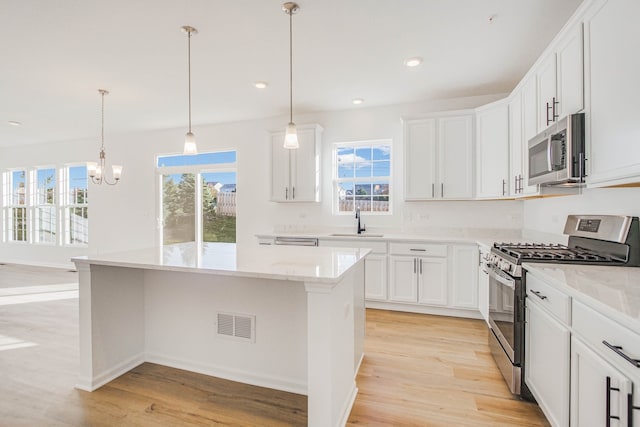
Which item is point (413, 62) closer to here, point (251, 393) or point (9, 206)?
point (251, 393)

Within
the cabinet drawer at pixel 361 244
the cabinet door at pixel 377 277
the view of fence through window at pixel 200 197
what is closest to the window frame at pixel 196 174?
the view of fence through window at pixel 200 197

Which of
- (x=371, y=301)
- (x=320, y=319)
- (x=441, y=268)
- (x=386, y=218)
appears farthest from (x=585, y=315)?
(x=386, y=218)

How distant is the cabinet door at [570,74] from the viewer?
1.89m

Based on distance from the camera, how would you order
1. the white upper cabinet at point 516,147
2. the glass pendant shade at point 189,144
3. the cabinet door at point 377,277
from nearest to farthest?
the glass pendant shade at point 189,144, the white upper cabinet at point 516,147, the cabinet door at point 377,277

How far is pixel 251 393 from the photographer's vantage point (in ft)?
6.86

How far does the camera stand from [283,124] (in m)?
4.86

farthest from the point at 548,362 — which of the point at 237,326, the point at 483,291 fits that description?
the point at 237,326

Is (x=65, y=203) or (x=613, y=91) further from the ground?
(x=613, y=91)

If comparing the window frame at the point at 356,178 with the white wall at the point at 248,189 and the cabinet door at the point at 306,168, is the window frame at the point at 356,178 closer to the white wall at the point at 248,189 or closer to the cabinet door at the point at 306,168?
the white wall at the point at 248,189

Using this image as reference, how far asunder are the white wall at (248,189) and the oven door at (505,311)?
1.66 meters

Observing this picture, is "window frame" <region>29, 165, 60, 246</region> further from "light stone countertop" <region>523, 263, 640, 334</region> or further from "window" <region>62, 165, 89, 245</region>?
"light stone countertop" <region>523, 263, 640, 334</region>

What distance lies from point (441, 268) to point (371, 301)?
957mm

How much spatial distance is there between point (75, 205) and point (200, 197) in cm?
323

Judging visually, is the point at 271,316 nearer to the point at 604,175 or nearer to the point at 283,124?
the point at 604,175
